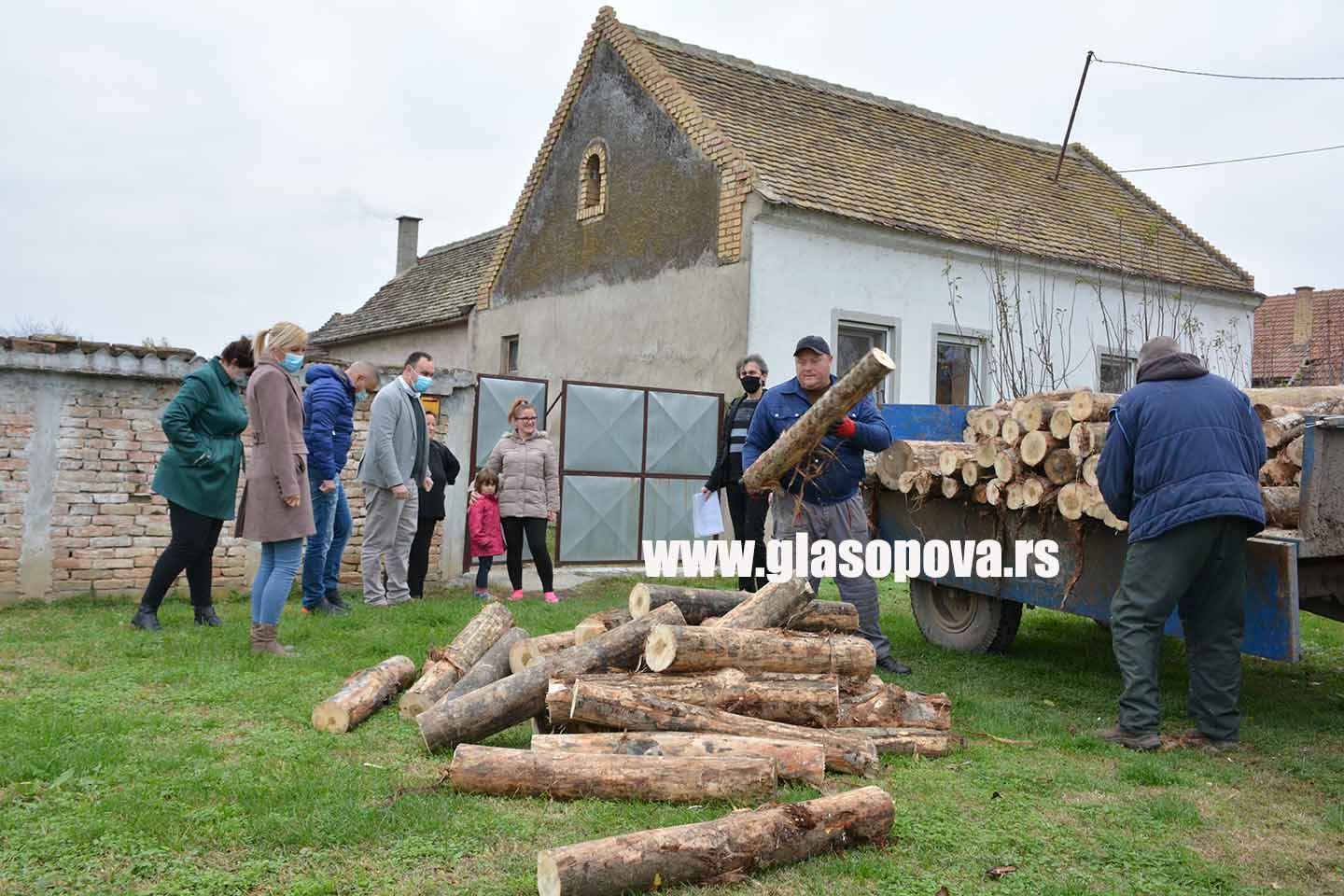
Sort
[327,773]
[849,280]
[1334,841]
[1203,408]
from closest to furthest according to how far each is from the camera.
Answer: [1334,841] < [327,773] < [1203,408] < [849,280]

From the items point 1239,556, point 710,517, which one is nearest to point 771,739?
point 1239,556

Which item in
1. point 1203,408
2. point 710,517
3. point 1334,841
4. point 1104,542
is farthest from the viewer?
point 710,517

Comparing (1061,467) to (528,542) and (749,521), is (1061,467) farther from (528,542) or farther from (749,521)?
(528,542)

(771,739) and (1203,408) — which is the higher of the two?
(1203,408)

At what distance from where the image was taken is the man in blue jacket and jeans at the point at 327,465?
791 cm

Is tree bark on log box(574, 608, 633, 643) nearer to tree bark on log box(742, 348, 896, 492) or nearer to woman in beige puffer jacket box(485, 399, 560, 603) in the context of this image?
tree bark on log box(742, 348, 896, 492)

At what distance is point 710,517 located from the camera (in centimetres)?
860

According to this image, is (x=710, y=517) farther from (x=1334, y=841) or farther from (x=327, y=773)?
(x=1334, y=841)

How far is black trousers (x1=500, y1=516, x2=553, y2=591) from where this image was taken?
8.91 m

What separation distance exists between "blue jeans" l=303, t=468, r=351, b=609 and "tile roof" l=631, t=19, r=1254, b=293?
6357mm

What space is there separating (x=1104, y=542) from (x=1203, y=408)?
117 cm

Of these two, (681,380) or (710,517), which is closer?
(710,517)

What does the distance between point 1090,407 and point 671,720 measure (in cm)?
306

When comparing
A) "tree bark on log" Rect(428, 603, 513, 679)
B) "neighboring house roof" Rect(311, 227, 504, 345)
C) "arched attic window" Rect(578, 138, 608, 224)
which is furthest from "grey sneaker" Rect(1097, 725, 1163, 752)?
"neighboring house roof" Rect(311, 227, 504, 345)
